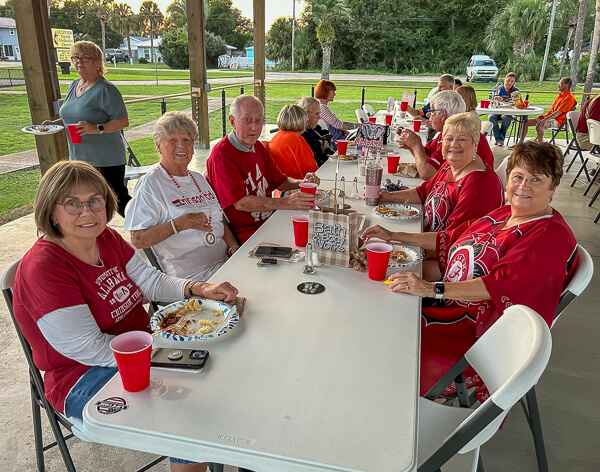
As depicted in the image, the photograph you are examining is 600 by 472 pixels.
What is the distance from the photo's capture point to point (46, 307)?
126 cm

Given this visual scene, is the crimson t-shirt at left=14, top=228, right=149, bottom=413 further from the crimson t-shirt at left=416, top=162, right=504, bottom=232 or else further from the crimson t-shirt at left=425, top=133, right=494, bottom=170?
the crimson t-shirt at left=425, top=133, right=494, bottom=170

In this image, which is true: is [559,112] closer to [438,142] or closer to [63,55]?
[438,142]

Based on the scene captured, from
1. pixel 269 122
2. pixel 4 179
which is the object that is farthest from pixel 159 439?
pixel 269 122

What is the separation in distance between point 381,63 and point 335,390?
1132 inches

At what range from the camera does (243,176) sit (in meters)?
2.59

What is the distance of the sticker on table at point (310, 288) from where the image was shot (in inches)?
60.4

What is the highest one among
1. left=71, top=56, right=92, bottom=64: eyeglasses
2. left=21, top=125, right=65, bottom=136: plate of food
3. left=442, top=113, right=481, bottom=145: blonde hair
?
left=71, top=56, right=92, bottom=64: eyeglasses

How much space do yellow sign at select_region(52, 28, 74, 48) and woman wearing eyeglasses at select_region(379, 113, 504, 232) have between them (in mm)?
2905

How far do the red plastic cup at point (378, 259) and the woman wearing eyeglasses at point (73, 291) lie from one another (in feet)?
1.66

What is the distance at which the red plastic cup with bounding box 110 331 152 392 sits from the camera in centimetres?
100

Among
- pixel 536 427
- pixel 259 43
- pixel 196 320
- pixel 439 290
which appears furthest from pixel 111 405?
pixel 259 43

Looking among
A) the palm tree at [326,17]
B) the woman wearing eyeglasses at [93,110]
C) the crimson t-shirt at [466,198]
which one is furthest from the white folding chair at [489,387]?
the palm tree at [326,17]

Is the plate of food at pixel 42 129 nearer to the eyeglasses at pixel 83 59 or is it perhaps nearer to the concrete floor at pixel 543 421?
the eyeglasses at pixel 83 59

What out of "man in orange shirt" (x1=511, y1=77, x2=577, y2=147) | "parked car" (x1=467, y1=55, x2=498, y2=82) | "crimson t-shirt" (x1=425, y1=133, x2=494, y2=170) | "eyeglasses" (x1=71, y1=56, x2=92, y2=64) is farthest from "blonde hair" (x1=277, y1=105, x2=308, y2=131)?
"parked car" (x1=467, y1=55, x2=498, y2=82)
